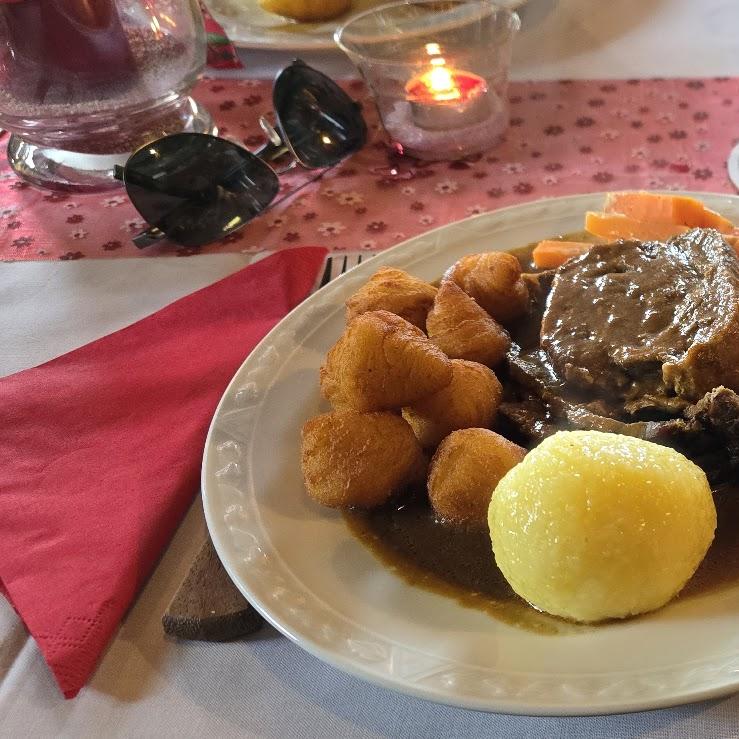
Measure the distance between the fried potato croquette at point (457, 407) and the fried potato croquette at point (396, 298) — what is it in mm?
168

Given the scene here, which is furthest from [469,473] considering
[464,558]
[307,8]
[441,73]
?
[307,8]

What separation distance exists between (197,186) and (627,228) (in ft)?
3.19

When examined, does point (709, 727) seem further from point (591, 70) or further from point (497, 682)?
point (591, 70)

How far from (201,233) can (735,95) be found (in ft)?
4.52

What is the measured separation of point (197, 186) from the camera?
184 cm

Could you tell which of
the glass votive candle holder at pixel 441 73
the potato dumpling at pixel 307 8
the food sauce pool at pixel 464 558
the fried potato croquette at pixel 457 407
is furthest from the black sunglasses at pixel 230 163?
the food sauce pool at pixel 464 558

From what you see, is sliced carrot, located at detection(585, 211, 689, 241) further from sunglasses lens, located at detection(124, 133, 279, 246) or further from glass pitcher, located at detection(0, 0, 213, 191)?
glass pitcher, located at detection(0, 0, 213, 191)

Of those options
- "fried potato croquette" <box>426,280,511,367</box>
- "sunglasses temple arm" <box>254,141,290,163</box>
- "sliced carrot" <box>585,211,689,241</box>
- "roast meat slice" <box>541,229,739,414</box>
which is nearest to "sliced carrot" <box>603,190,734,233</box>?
"sliced carrot" <box>585,211,689,241</box>

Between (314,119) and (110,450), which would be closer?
(110,450)

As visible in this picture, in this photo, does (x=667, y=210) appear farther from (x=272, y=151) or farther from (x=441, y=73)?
(x=272, y=151)

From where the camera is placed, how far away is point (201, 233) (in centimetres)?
182

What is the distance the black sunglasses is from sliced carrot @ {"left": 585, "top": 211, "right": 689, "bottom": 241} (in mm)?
801

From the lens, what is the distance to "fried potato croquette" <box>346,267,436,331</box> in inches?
50.1

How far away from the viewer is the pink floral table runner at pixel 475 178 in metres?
1.79
